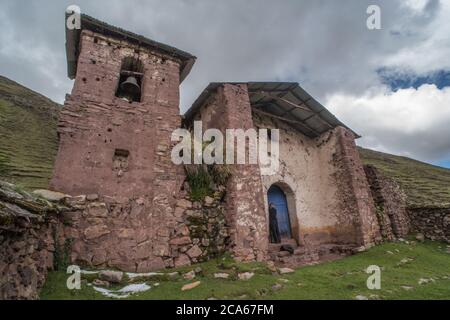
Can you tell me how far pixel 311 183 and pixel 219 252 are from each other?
249 inches

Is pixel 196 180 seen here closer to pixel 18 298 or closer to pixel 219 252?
pixel 219 252

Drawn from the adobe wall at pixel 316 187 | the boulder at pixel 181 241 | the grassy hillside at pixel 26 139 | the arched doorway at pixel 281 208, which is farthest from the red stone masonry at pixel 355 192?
the grassy hillside at pixel 26 139

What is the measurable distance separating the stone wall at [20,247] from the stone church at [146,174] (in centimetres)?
113

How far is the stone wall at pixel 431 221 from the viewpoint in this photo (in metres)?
10.4

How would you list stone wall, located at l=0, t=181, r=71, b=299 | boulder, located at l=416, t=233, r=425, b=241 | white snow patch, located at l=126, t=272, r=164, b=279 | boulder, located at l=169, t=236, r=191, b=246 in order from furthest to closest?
boulder, located at l=416, t=233, r=425, b=241
boulder, located at l=169, t=236, r=191, b=246
white snow patch, located at l=126, t=272, r=164, b=279
stone wall, located at l=0, t=181, r=71, b=299

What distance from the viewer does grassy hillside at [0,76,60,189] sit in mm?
5512

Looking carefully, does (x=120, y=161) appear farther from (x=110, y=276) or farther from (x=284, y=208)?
(x=284, y=208)

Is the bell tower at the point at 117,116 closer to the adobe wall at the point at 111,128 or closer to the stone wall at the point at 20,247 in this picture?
the adobe wall at the point at 111,128

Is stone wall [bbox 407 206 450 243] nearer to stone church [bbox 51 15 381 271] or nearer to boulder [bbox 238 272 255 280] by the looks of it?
stone church [bbox 51 15 381 271]

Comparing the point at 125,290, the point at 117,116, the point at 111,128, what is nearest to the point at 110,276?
the point at 125,290

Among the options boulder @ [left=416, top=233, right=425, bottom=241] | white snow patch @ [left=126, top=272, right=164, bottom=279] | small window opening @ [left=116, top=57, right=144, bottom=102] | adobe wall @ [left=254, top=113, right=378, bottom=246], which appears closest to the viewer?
white snow patch @ [left=126, top=272, right=164, bottom=279]

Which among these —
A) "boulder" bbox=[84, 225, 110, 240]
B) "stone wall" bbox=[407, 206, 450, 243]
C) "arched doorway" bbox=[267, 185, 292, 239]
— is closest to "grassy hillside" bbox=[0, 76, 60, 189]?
"boulder" bbox=[84, 225, 110, 240]

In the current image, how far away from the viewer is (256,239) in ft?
19.2
